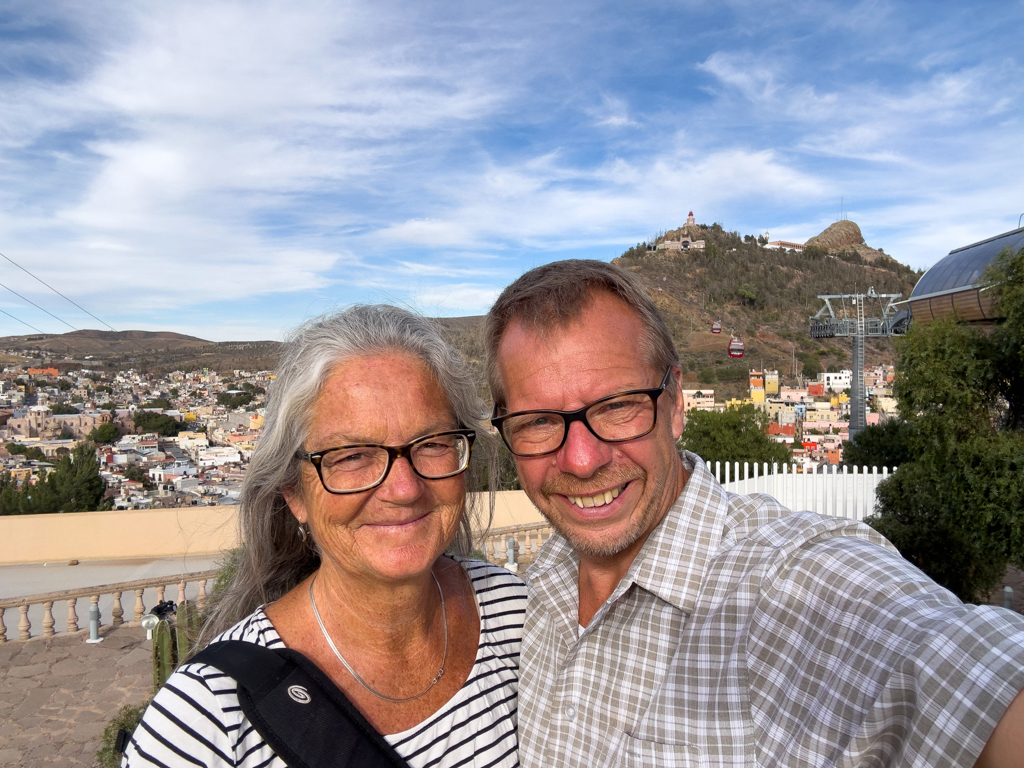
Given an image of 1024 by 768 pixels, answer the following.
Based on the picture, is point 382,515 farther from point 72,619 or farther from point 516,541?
point 516,541

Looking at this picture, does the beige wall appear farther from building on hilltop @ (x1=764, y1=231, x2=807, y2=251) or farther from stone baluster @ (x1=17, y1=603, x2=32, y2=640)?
building on hilltop @ (x1=764, y1=231, x2=807, y2=251)

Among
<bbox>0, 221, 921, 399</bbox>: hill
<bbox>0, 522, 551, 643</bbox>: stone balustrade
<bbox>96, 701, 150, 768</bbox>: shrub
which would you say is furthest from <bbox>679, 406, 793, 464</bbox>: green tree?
<bbox>0, 221, 921, 399</bbox>: hill

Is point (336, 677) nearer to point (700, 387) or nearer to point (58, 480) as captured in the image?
point (58, 480)

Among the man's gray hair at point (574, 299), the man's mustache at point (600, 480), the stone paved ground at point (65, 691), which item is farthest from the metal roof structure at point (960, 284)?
the stone paved ground at point (65, 691)

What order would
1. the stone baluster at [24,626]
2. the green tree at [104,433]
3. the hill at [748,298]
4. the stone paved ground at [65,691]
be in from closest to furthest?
1. the stone paved ground at [65,691]
2. the stone baluster at [24,626]
3. the green tree at [104,433]
4. the hill at [748,298]

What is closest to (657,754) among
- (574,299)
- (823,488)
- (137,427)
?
(574,299)

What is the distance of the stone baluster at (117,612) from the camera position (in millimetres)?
7797

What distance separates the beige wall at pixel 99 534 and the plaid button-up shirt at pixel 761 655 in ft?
31.7

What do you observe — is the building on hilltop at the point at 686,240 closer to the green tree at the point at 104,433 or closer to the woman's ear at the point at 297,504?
the green tree at the point at 104,433

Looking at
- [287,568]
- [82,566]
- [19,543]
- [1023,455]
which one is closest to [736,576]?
[287,568]

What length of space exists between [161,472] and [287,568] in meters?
19.9

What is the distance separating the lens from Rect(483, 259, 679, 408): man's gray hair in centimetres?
138

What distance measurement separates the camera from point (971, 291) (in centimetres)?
991

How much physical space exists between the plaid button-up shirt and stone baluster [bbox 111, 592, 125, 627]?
812 cm
